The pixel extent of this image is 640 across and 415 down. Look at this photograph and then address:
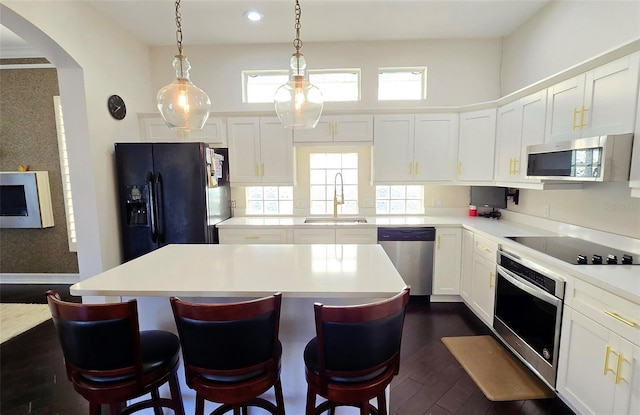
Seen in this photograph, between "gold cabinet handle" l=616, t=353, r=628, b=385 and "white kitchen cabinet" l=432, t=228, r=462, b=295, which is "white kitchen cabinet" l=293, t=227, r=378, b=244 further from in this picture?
"gold cabinet handle" l=616, t=353, r=628, b=385

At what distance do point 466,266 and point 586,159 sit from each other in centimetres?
161

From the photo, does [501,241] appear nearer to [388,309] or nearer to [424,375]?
[424,375]

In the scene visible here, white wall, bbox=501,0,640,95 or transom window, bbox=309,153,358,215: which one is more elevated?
white wall, bbox=501,0,640,95

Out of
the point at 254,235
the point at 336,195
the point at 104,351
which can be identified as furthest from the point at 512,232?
the point at 104,351

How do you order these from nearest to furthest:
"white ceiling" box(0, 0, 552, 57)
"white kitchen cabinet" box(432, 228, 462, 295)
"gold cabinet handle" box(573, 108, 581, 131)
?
1. "gold cabinet handle" box(573, 108, 581, 131)
2. "white ceiling" box(0, 0, 552, 57)
3. "white kitchen cabinet" box(432, 228, 462, 295)

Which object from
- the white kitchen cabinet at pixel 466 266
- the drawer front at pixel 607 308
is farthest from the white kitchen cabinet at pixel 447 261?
the drawer front at pixel 607 308

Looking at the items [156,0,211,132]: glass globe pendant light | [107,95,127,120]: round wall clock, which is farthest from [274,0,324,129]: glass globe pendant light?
[107,95,127,120]: round wall clock

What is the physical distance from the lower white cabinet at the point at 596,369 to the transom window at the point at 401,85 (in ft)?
9.55

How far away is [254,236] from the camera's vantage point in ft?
11.3

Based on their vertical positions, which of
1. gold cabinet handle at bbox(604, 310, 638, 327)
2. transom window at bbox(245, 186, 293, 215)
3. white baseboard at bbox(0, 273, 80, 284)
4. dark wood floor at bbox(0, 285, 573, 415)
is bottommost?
dark wood floor at bbox(0, 285, 573, 415)

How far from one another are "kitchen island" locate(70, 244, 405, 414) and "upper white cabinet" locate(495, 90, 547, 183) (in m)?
1.72

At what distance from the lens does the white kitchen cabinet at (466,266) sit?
3.07 metres

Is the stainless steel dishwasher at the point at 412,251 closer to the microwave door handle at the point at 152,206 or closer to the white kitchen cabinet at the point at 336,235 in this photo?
the white kitchen cabinet at the point at 336,235

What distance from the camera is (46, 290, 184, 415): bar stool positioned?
1.14m
